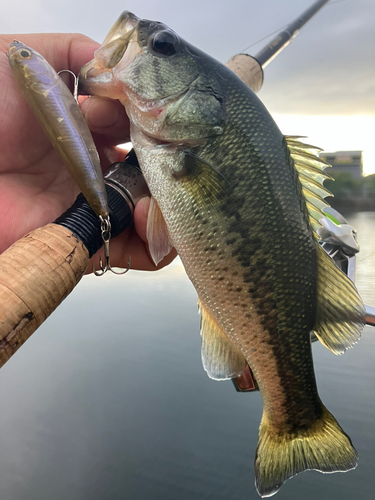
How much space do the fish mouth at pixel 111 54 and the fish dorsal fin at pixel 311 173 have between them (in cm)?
47

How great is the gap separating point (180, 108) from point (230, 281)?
0.47m

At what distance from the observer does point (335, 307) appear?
743 mm

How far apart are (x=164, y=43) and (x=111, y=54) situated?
0.15 metres

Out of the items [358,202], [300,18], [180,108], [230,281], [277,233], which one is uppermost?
[358,202]

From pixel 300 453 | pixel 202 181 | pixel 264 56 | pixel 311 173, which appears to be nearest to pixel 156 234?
pixel 202 181

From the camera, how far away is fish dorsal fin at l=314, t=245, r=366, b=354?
73cm

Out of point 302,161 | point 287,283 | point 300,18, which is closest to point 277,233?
point 287,283

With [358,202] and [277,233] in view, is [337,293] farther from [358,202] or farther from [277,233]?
[358,202]

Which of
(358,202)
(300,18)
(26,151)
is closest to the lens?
(26,151)

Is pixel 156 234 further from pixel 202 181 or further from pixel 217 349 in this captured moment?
pixel 217 349

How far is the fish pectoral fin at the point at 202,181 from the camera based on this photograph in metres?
0.73

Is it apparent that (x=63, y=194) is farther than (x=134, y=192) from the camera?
Yes

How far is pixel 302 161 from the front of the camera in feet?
2.61

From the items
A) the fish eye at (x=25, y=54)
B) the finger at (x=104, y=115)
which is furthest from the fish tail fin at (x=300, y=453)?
the fish eye at (x=25, y=54)
